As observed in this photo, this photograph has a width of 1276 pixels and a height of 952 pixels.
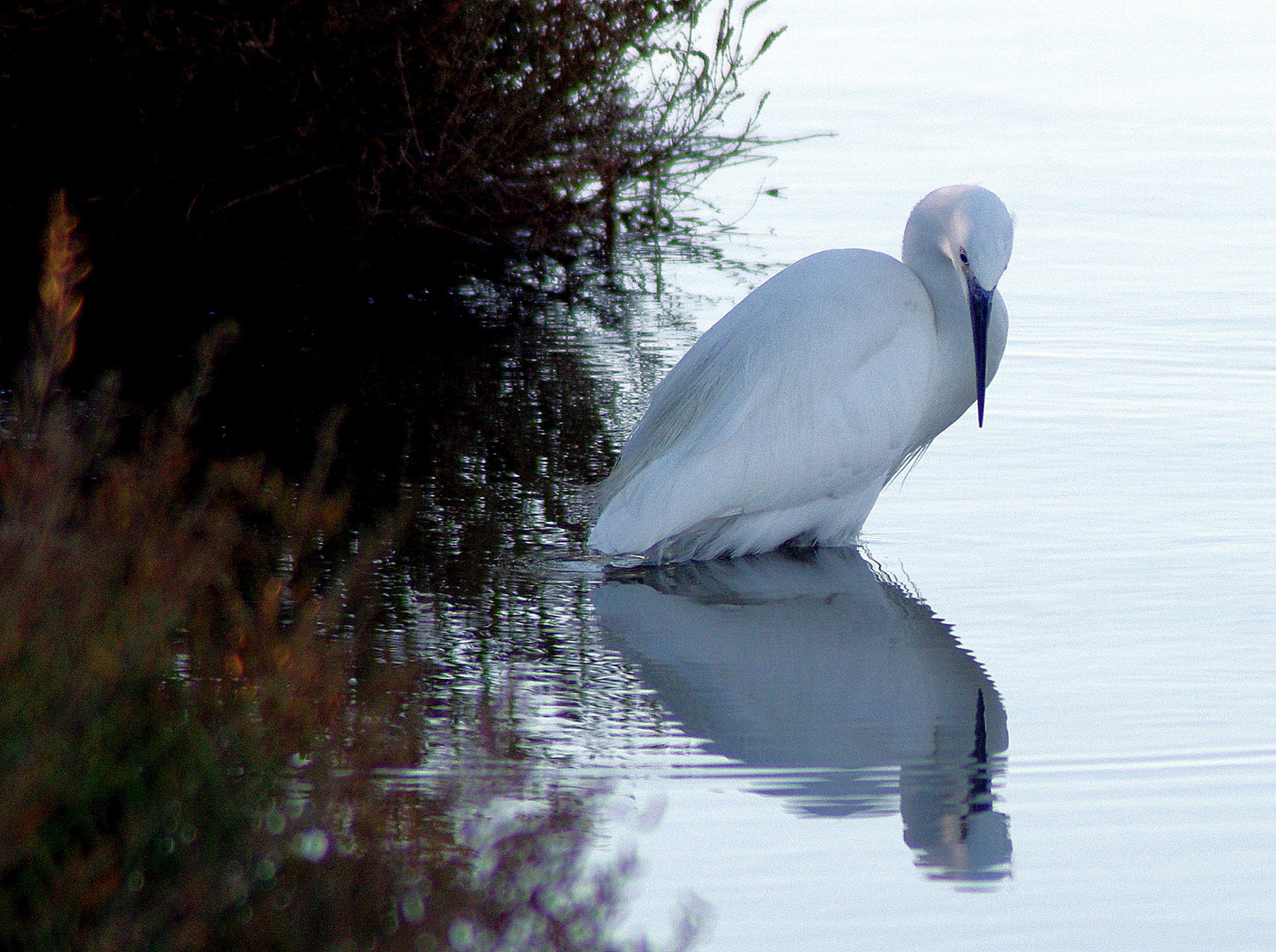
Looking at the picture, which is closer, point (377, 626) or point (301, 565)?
point (377, 626)

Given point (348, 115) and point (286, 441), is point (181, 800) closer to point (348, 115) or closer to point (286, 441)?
point (286, 441)

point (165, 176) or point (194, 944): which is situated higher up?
point (165, 176)

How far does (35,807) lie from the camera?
119 centimetres

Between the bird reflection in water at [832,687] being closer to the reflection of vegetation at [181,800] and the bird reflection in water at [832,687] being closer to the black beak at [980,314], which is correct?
the black beak at [980,314]

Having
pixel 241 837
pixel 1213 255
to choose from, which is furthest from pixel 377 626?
pixel 1213 255

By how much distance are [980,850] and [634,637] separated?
865mm

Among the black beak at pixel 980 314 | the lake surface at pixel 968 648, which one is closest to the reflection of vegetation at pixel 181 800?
the lake surface at pixel 968 648

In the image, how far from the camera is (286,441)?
152 inches

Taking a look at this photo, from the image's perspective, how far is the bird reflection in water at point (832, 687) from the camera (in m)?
2.30

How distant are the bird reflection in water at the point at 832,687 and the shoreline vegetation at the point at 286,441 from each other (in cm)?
29

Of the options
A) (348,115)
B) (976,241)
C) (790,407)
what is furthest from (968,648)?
(348,115)

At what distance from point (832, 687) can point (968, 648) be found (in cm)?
28

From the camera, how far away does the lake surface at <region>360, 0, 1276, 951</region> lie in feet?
6.88

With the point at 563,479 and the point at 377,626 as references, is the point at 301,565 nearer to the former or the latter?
the point at 377,626
